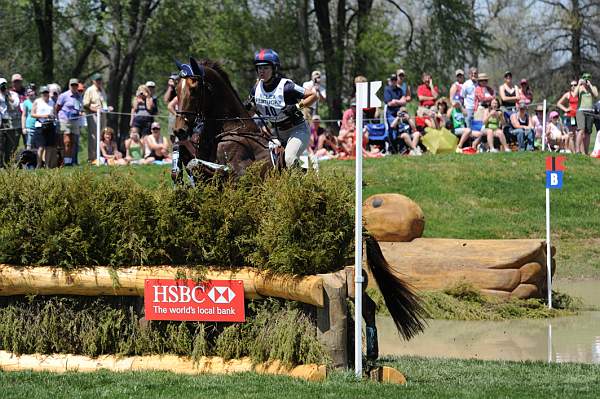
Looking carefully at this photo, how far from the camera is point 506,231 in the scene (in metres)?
20.0

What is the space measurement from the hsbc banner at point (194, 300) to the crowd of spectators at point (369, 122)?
1162cm

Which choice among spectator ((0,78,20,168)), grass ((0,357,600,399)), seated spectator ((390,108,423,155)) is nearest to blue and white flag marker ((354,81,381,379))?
grass ((0,357,600,399))

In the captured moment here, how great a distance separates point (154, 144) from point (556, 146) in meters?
9.70

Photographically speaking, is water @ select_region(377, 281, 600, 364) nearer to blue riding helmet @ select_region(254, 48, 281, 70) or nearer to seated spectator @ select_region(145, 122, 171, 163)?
blue riding helmet @ select_region(254, 48, 281, 70)

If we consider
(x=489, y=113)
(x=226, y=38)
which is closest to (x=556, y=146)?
(x=489, y=113)

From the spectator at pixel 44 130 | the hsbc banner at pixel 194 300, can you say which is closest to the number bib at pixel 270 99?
the hsbc banner at pixel 194 300

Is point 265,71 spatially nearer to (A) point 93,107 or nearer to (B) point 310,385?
(B) point 310,385

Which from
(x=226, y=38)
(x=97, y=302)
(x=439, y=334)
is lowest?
(x=439, y=334)

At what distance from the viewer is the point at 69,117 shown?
21734 millimetres

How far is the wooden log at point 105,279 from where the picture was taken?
349 inches

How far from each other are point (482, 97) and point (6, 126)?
1047cm

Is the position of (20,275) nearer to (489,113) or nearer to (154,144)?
(154,144)

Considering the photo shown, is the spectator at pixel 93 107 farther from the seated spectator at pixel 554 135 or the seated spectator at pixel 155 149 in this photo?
the seated spectator at pixel 554 135

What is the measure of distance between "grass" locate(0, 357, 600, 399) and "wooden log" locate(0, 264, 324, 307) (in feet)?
2.48
